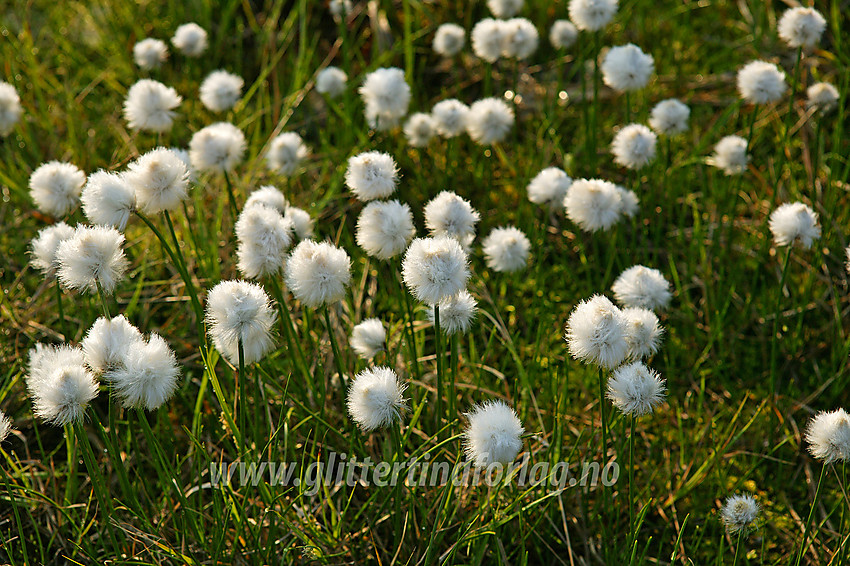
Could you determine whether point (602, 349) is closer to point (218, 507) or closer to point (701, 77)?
point (218, 507)

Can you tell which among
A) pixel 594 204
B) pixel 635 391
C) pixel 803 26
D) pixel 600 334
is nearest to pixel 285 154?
pixel 594 204

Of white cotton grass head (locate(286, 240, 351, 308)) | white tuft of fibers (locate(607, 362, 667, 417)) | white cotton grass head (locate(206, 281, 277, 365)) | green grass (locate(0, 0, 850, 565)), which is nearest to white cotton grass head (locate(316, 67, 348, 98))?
green grass (locate(0, 0, 850, 565))

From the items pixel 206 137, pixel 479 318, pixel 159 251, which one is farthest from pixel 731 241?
pixel 159 251

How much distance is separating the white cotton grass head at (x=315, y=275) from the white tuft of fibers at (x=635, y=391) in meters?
0.78

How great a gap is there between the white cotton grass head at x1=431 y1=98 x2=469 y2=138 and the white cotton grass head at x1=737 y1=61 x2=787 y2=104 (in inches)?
45.6

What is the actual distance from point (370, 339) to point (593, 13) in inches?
70.4

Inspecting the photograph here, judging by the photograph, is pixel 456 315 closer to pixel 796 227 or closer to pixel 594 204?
pixel 594 204

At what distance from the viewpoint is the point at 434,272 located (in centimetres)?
179

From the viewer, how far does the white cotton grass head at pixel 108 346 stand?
5.85 ft

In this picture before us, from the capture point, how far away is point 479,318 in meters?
2.77

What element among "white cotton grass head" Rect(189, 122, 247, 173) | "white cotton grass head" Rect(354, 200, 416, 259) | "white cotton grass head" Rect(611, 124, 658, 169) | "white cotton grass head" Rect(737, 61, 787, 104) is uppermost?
"white cotton grass head" Rect(737, 61, 787, 104)

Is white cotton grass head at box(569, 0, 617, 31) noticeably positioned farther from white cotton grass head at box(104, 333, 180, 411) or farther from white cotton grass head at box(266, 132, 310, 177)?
white cotton grass head at box(104, 333, 180, 411)

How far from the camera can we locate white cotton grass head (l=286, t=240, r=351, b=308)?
191cm

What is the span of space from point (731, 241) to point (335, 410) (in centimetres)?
185
